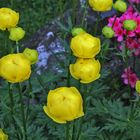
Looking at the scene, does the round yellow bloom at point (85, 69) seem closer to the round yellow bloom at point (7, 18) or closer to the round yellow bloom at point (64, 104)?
the round yellow bloom at point (64, 104)

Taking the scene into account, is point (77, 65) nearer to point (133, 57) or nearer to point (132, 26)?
point (132, 26)

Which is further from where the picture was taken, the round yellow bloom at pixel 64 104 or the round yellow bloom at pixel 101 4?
the round yellow bloom at pixel 101 4

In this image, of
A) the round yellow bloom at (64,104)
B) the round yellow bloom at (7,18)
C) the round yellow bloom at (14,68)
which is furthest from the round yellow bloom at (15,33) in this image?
the round yellow bloom at (64,104)

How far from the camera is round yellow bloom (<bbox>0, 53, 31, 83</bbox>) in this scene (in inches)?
46.4

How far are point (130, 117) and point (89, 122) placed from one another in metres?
0.19

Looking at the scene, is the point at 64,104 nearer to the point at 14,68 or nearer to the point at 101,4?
the point at 14,68

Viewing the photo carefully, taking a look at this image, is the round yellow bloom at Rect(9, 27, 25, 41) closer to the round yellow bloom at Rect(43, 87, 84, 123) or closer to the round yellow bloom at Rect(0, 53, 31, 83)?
the round yellow bloom at Rect(0, 53, 31, 83)

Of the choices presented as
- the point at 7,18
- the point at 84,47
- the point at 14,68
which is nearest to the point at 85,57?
the point at 84,47

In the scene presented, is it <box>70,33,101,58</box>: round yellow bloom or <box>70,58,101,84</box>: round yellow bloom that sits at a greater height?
<box>70,33,101,58</box>: round yellow bloom

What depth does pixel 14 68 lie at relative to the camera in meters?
1.18

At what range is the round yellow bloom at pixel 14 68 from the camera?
46.4 inches

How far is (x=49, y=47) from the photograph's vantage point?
2.25m

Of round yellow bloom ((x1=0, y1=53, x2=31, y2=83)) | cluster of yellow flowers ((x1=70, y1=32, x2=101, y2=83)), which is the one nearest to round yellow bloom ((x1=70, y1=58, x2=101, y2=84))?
cluster of yellow flowers ((x1=70, y1=32, x2=101, y2=83))

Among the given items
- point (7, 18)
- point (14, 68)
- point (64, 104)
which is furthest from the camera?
point (7, 18)
